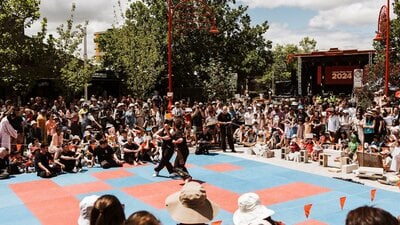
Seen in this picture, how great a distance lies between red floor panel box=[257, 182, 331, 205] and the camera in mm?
10805

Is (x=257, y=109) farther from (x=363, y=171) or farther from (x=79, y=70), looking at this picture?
(x=79, y=70)

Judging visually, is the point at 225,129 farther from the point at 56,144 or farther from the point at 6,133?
the point at 6,133

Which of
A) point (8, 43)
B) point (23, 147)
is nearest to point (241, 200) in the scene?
point (23, 147)

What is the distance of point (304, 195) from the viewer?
36.7ft

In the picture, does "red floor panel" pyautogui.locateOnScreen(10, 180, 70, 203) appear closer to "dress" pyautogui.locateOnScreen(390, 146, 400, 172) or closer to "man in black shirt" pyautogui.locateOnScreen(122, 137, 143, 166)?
"man in black shirt" pyautogui.locateOnScreen(122, 137, 143, 166)

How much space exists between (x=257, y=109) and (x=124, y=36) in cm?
1180

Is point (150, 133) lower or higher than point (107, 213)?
lower

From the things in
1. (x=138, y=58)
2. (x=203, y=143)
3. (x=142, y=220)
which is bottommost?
(x=203, y=143)

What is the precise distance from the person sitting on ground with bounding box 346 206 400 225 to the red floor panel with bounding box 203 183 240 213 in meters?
7.53

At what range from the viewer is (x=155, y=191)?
1164cm

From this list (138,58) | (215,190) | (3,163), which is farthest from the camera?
(138,58)

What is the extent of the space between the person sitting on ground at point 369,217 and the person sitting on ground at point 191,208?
1.93 meters

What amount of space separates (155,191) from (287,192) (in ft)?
11.5

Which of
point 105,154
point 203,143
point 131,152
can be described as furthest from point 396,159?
point 105,154
